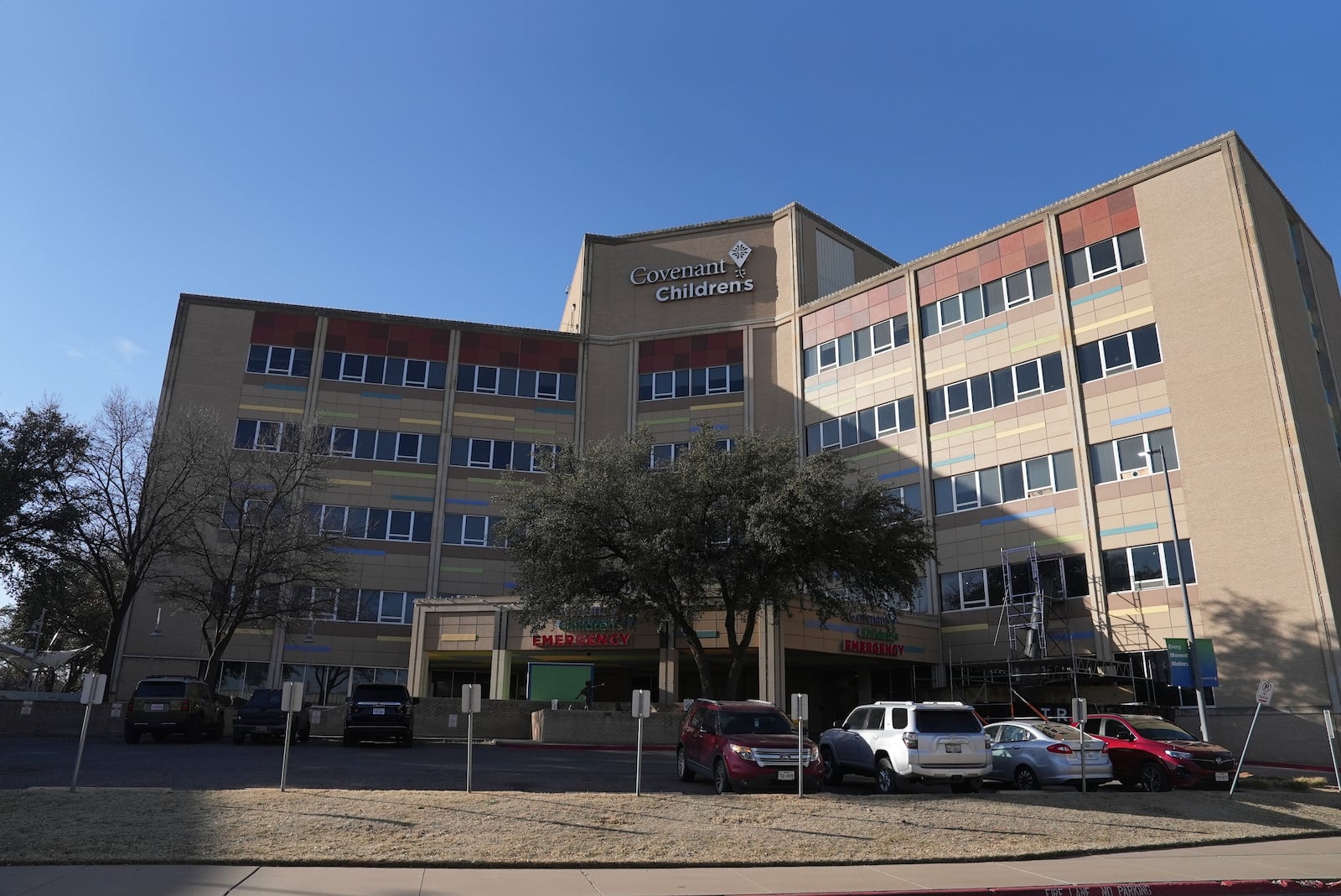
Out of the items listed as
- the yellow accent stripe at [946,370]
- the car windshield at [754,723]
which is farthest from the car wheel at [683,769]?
the yellow accent stripe at [946,370]

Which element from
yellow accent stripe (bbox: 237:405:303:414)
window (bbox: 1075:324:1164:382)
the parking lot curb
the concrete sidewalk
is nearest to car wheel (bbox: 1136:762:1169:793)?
the concrete sidewalk

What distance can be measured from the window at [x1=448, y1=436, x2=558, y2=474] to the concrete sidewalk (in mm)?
39897

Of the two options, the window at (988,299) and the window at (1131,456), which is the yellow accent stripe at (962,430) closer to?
the window at (1131,456)

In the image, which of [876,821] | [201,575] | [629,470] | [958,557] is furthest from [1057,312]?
[201,575]

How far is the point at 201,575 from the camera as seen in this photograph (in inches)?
1629

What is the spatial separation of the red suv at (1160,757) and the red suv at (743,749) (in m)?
6.96

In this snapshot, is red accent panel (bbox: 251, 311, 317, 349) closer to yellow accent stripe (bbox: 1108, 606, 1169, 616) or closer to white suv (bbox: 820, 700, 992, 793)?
yellow accent stripe (bbox: 1108, 606, 1169, 616)

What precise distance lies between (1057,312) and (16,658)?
2148 inches

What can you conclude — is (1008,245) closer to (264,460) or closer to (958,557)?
(958,557)

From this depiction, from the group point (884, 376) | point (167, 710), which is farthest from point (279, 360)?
point (884, 376)

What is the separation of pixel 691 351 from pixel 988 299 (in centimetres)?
1628

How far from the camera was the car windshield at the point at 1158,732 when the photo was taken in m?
20.0

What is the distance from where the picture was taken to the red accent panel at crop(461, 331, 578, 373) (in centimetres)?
5309

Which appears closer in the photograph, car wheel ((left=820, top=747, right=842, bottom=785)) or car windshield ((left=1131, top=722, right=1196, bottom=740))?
car wheel ((left=820, top=747, right=842, bottom=785))
